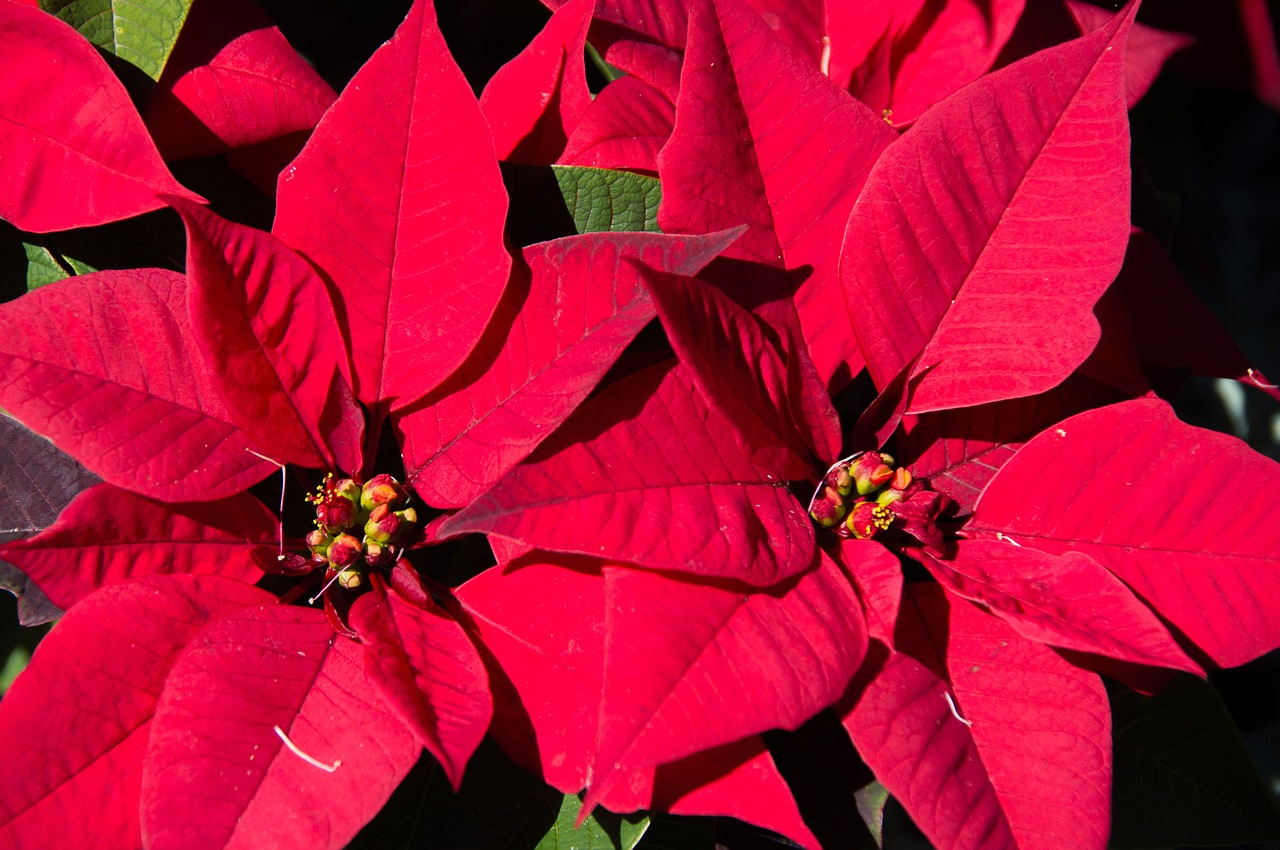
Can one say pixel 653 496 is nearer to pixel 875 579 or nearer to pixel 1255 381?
pixel 875 579

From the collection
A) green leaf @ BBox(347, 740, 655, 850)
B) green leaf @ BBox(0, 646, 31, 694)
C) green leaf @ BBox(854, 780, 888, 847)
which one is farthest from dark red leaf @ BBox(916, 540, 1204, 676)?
green leaf @ BBox(0, 646, 31, 694)

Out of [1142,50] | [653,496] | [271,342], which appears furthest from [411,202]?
[1142,50]

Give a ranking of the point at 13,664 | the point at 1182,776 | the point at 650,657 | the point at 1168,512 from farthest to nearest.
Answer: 1. the point at 13,664
2. the point at 1182,776
3. the point at 1168,512
4. the point at 650,657

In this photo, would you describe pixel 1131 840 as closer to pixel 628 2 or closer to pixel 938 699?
pixel 938 699

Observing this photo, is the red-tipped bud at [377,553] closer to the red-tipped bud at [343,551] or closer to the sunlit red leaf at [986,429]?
the red-tipped bud at [343,551]

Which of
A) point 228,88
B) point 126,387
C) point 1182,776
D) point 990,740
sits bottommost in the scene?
point 1182,776

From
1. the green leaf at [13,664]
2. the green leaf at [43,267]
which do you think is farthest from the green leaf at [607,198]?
the green leaf at [13,664]
